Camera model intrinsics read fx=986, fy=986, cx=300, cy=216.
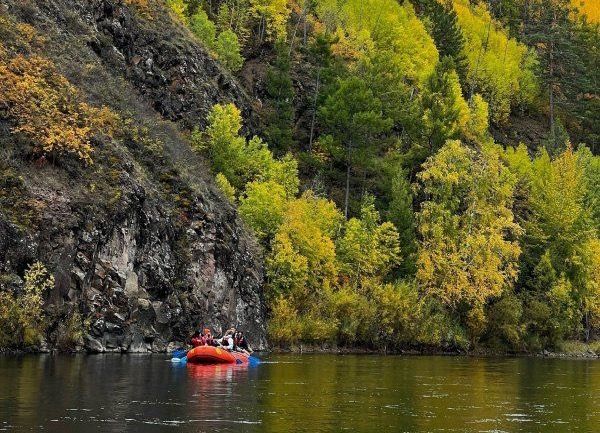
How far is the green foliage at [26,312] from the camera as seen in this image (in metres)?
51.1

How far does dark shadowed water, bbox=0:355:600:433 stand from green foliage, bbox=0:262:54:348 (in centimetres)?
280

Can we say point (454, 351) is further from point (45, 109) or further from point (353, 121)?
point (45, 109)

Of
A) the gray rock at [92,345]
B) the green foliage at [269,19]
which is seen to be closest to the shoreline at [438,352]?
the gray rock at [92,345]

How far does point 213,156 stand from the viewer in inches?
3506

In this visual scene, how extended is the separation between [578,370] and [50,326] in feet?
108

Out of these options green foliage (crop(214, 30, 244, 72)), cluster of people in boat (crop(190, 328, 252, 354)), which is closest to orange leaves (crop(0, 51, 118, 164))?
cluster of people in boat (crop(190, 328, 252, 354))

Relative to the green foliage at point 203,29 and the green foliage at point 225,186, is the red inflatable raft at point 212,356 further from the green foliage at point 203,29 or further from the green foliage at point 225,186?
the green foliage at point 203,29

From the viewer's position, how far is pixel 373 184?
99.5 metres

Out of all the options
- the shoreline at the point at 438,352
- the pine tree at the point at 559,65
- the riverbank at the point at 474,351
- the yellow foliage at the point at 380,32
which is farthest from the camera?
the pine tree at the point at 559,65

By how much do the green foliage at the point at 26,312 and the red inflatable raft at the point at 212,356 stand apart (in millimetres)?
8405

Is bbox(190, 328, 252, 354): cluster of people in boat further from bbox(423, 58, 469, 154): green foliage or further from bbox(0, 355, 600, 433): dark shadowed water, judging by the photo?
bbox(423, 58, 469, 154): green foliage

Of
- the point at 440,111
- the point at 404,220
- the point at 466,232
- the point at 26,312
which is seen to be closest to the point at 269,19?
the point at 440,111

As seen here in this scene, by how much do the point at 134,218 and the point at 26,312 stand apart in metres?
13.3

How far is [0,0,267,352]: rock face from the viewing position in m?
57.2
